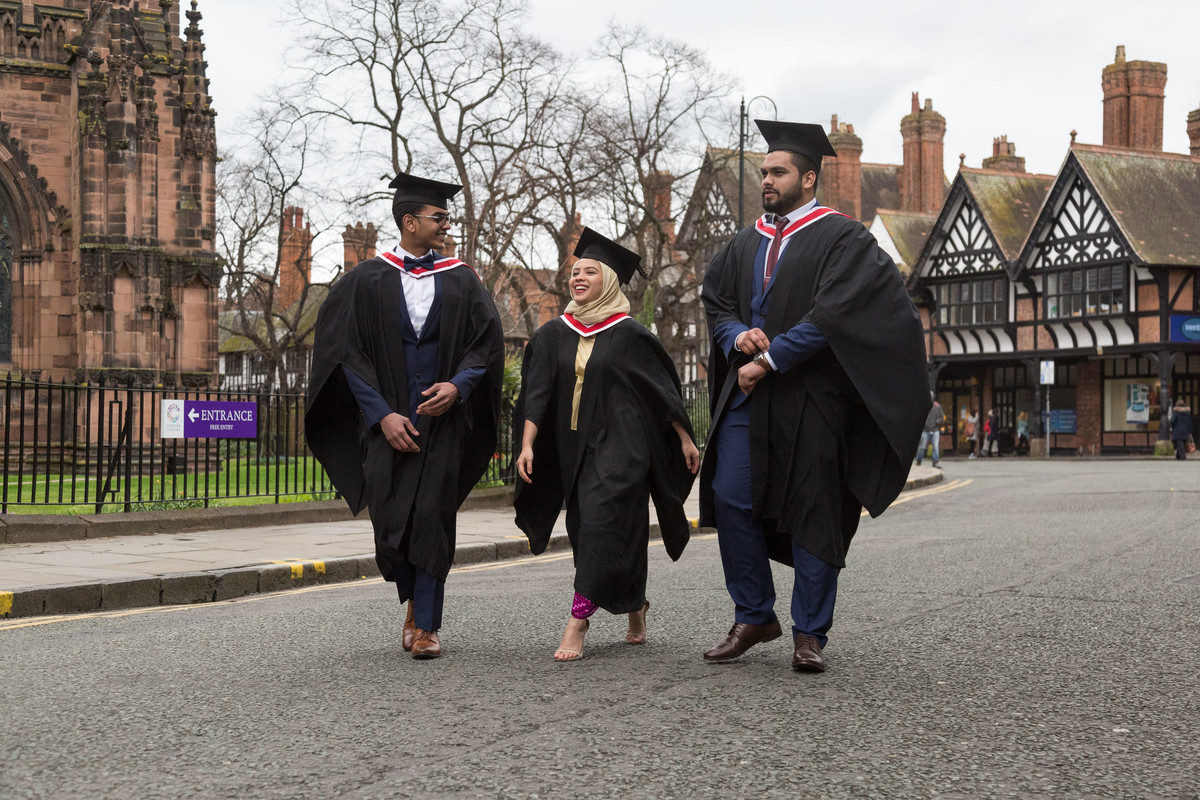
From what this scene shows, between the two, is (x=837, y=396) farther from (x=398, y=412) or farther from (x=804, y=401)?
(x=398, y=412)

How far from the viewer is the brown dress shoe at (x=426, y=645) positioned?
559 centimetres

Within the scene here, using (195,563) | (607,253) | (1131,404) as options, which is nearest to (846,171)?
(1131,404)

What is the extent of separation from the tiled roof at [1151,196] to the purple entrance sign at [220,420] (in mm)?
30088

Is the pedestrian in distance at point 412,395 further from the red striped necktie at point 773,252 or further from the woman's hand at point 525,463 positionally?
the red striped necktie at point 773,252

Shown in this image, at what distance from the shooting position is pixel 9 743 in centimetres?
403

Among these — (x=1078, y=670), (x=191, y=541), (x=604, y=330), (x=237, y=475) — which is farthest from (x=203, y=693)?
(x=237, y=475)

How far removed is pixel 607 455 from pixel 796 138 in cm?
164

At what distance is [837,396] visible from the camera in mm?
5305

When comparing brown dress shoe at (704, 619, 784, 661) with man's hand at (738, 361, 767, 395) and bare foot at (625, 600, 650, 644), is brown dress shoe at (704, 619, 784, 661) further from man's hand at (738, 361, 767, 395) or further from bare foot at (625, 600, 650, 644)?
man's hand at (738, 361, 767, 395)

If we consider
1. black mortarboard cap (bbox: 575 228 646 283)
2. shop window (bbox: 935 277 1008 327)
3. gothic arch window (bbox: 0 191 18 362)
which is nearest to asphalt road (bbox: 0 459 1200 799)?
black mortarboard cap (bbox: 575 228 646 283)

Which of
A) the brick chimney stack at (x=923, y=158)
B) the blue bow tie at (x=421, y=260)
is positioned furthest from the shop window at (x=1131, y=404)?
the blue bow tie at (x=421, y=260)

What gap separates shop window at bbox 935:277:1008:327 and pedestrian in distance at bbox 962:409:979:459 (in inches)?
A: 131

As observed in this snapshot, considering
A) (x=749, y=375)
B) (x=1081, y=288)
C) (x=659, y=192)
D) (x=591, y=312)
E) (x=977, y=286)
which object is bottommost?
(x=749, y=375)

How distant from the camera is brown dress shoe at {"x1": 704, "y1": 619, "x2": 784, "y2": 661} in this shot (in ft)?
17.5
